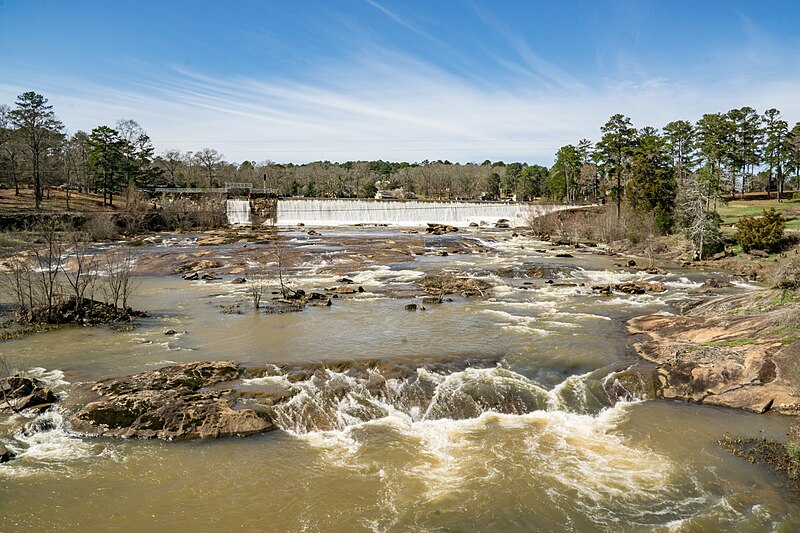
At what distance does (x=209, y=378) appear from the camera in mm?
12375

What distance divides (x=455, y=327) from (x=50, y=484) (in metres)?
11.9

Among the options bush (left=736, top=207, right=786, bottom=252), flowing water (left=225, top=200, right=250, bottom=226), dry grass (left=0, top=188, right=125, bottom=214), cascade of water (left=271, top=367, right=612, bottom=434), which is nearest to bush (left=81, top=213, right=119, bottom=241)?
dry grass (left=0, top=188, right=125, bottom=214)

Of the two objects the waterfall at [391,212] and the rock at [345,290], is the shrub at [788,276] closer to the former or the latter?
the rock at [345,290]

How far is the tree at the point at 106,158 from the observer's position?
61688 millimetres

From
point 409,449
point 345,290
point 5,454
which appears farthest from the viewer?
point 345,290

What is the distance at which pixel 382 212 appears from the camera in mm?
69250

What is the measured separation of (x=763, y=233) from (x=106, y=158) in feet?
212

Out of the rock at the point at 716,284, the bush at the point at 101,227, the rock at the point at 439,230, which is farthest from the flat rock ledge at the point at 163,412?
the rock at the point at 439,230

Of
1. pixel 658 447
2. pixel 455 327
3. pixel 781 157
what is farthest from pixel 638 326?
pixel 781 157

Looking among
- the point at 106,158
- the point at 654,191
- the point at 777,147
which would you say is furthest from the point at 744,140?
the point at 106,158

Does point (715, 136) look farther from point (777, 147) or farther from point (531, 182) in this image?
point (531, 182)

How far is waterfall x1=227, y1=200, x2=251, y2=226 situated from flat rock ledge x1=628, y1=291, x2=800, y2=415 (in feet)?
197

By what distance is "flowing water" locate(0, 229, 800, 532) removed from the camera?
25.6ft

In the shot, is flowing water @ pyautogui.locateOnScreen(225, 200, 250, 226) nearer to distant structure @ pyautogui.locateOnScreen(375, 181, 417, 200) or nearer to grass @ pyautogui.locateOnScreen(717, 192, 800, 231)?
distant structure @ pyautogui.locateOnScreen(375, 181, 417, 200)
